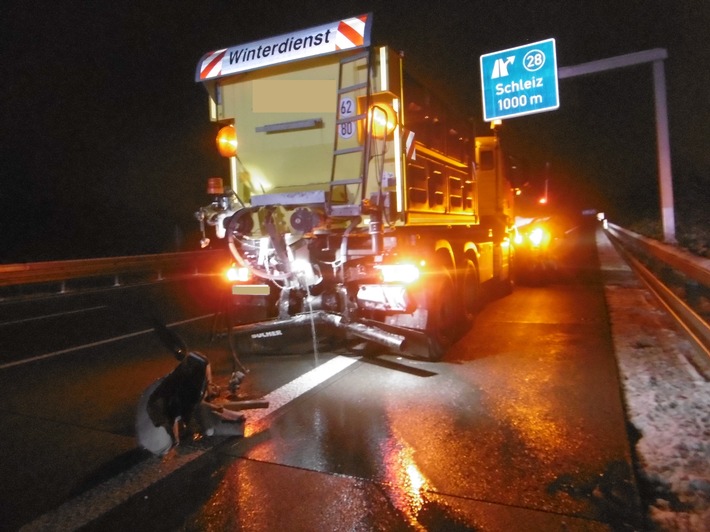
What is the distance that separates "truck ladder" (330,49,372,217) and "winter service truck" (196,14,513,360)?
0.02 m

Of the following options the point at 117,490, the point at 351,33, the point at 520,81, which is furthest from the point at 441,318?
the point at 520,81

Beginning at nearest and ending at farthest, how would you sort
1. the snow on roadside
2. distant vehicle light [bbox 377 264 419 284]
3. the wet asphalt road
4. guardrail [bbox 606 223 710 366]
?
1. the snow on roadside
2. the wet asphalt road
3. guardrail [bbox 606 223 710 366]
4. distant vehicle light [bbox 377 264 419 284]

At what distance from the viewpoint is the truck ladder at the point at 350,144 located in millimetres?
5844

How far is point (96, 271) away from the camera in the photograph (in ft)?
44.6

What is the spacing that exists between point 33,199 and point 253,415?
2284 centimetres

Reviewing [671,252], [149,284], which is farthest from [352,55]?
[149,284]

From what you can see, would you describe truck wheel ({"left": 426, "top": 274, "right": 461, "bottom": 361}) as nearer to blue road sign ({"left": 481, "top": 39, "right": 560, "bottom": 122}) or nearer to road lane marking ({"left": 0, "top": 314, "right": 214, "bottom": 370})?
road lane marking ({"left": 0, "top": 314, "right": 214, "bottom": 370})

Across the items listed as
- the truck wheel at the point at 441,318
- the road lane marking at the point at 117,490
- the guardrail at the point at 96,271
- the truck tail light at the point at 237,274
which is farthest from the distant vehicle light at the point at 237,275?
the guardrail at the point at 96,271

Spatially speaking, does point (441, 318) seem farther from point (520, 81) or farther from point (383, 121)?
point (520, 81)

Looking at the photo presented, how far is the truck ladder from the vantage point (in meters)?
5.84

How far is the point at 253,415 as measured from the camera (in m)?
5.06

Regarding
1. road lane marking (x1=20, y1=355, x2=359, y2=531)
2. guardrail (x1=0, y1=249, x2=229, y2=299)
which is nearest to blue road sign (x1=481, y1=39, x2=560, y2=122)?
guardrail (x1=0, y1=249, x2=229, y2=299)

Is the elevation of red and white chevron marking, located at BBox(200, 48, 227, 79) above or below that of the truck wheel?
above

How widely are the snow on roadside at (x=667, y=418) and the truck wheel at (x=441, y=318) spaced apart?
2.01 m
